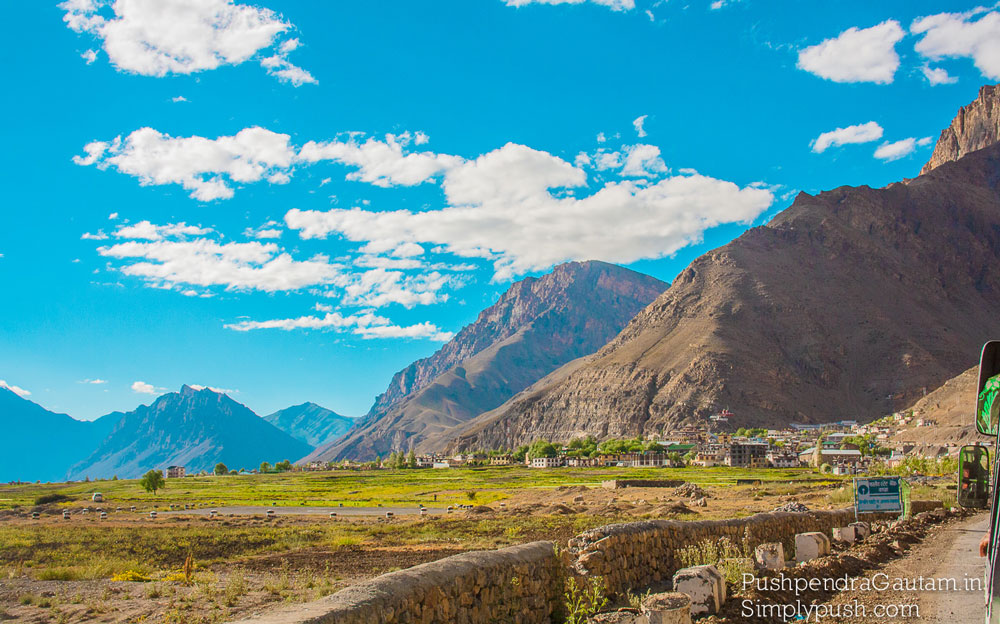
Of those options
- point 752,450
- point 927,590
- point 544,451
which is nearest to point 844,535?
point 927,590

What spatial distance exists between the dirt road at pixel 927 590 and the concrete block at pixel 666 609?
326 centimetres

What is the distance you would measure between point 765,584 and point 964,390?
166m

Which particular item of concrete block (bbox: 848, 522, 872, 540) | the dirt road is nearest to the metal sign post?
concrete block (bbox: 848, 522, 872, 540)

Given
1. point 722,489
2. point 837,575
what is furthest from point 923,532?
point 722,489

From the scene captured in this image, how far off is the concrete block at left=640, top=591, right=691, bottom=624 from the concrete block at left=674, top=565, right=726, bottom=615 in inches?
82.5

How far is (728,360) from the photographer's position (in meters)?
200

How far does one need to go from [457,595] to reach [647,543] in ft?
23.8

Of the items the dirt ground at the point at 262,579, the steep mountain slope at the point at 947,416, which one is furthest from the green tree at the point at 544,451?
the dirt ground at the point at 262,579

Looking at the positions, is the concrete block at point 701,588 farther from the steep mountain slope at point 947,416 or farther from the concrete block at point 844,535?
the steep mountain slope at point 947,416

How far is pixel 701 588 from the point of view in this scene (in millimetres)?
Result: 11875

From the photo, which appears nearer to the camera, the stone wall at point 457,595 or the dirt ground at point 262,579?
the stone wall at point 457,595

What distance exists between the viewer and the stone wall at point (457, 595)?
26.4ft

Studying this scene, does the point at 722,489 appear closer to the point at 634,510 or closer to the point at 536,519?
the point at 634,510

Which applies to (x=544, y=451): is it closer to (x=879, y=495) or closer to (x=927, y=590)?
(x=879, y=495)
